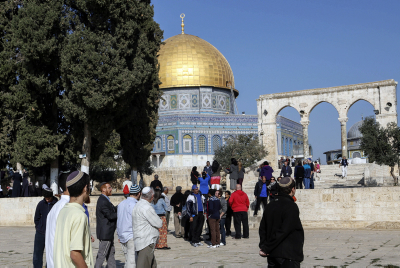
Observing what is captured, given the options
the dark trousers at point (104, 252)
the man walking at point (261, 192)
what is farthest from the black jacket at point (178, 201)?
the dark trousers at point (104, 252)

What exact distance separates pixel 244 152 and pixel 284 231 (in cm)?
2881

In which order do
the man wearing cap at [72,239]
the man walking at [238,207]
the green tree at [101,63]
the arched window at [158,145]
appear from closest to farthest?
1. the man wearing cap at [72,239]
2. the man walking at [238,207]
3. the green tree at [101,63]
4. the arched window at [158,145]

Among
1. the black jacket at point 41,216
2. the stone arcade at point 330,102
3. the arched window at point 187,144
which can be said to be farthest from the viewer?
the arched window at point 187,144

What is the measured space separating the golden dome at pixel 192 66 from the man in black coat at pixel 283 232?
133ft

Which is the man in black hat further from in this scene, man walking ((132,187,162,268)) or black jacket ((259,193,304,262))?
black jacket ((259,193,304,262))

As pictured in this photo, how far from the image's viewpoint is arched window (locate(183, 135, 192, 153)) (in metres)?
39.7

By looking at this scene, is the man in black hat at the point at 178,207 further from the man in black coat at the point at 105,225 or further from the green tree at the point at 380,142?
the green tree at the point at 380,142

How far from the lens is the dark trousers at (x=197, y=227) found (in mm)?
9633

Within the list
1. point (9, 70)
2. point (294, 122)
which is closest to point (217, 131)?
point (294, 122)

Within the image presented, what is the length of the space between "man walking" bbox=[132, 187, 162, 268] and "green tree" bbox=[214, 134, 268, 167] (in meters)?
26.4

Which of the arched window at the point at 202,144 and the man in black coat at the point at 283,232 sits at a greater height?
the arched window at the point at 202,144

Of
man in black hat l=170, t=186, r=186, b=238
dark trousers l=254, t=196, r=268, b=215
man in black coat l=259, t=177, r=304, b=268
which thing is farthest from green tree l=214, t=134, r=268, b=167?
man in black coat l=259, t=177, r=304, b=268

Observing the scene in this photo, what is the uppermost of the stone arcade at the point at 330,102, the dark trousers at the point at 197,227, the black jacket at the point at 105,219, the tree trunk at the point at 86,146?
the stone arcade at the point at 330,102

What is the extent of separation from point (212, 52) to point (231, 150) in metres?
16.1
